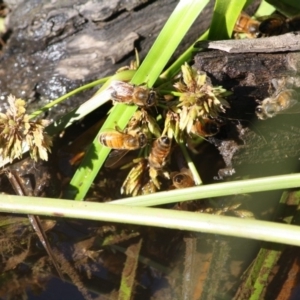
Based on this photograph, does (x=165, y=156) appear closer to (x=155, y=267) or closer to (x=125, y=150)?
(x=125, y=150)

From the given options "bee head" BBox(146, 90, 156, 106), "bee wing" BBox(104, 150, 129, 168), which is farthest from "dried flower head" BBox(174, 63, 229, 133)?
"bee wing" BBox(104, 150, 129, 168)

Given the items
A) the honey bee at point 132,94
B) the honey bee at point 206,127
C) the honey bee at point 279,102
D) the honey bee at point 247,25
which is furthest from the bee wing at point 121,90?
the honey bee at point 247,25

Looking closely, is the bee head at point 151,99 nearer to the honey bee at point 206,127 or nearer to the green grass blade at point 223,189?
the honey bee at point 206,127

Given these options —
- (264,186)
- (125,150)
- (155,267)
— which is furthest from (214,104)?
(155,267)

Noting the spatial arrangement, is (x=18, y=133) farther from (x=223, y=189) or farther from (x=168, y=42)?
(x=223, y=189)

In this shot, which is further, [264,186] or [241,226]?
[264,186]
